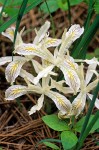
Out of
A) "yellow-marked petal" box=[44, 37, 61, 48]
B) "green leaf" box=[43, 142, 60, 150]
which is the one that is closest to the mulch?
"green leaf" box=[43, 142, 60, 150]

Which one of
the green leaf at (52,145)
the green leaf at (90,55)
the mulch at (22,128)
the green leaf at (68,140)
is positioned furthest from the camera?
the green leaf at (90,55)

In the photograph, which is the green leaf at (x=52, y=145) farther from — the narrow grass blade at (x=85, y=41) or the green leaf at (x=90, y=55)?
the green leaf at (x=90, y=55)

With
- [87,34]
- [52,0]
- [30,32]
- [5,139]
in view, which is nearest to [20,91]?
[5,139]

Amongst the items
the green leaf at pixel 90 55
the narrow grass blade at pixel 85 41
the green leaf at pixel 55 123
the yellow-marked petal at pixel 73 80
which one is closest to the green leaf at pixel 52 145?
the green leaf at pixel 55 123

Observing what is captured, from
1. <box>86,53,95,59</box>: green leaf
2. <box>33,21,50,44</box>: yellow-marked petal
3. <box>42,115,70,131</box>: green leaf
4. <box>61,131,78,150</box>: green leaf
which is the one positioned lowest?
<box>61,131,78,150</box>: green leaf

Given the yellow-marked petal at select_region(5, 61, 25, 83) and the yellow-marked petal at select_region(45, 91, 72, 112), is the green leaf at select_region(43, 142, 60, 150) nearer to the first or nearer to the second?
the yellow-marked petal at select_region(45, 91, 72, 112)

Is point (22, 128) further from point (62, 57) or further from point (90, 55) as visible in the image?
point (90, 55)
